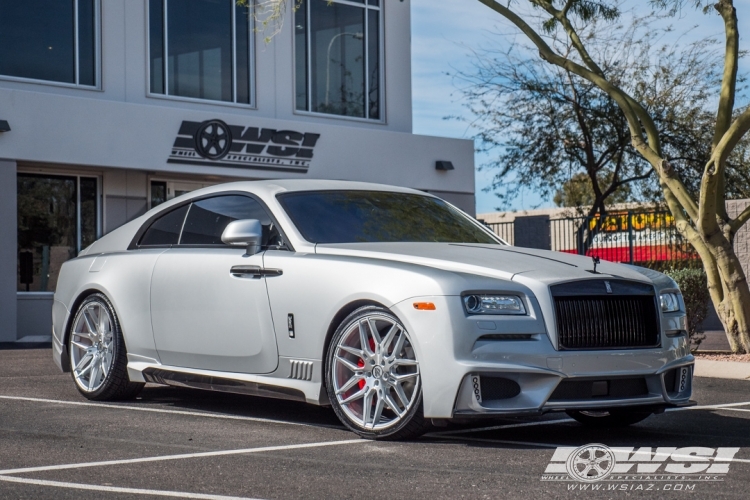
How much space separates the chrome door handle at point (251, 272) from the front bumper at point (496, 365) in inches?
44.1

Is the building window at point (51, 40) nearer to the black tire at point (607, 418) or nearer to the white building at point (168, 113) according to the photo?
the white building at point (168, 113)

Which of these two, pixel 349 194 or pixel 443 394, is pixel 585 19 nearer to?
pixel 349 194

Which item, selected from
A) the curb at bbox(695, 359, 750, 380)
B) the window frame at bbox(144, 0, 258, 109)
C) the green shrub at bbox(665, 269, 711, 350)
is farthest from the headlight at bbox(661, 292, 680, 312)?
the window frame at bbox(144, 0, 258, 109)

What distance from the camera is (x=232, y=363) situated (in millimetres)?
7172

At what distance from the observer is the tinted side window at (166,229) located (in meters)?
8.07

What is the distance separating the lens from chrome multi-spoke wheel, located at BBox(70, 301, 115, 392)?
820 centimetres

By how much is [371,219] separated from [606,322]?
1.83 m

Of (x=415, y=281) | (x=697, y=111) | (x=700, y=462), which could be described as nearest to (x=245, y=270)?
(x=415, y=281)

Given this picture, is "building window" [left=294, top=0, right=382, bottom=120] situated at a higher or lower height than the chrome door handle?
higher

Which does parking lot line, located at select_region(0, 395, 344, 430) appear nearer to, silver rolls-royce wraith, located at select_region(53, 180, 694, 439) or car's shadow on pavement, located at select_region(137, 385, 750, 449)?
car's shadow on pavement, located at select_region(137, 385, 750, 449)

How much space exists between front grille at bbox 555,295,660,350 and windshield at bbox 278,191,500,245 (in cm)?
142

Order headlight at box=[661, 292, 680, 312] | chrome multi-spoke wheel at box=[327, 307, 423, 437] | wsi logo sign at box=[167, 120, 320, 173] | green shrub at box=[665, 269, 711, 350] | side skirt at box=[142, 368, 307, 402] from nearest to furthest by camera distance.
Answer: chrome multi-spoke wheel at box=[327, 307, 423, 437]
headlight at box=[661, 292, 680, 312]
side skirt at box=[142, 368, 307, 402]
green shrub at box=[665, 269, 711, 350]
wsi logo sign at box=[167, 120, 320, 173]

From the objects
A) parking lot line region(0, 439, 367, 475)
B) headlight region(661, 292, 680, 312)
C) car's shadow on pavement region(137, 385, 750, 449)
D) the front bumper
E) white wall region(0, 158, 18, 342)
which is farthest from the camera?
white wall region(0, 158, 18, 342)

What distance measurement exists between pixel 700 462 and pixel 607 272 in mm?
1315
